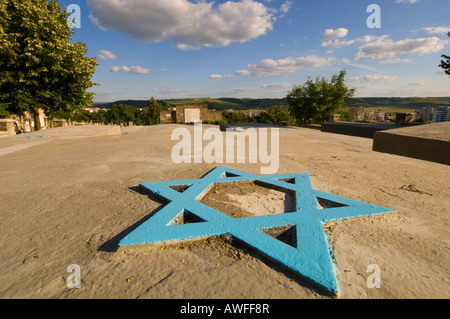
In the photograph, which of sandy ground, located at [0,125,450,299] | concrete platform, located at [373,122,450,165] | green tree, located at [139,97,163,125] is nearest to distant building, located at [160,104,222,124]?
green tree, located at [139,97,163,125]

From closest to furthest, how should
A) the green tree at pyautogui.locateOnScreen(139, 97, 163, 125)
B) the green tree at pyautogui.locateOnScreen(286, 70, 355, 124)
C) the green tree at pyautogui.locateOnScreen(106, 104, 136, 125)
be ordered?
the green tree at pyautogui.locateOnScreen(286, 70, 355, 124)
the green tree at pyautogui.locateOnScreen(139, 97, 163, 125)
the green tree at pyautogui.locateOnScreen(106, 104, 136, 125)

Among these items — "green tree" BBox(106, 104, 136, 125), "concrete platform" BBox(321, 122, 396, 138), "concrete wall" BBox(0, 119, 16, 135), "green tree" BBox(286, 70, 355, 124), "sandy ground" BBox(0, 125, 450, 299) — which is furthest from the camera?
"green tree" BBox(106, 104, 136, 125)

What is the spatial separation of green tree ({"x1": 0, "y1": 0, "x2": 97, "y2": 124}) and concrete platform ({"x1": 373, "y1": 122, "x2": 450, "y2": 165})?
46.7ft

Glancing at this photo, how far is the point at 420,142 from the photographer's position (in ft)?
14.2

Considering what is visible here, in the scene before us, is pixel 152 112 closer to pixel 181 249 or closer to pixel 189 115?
pixel 189 115

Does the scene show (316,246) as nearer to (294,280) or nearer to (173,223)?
(294,280)

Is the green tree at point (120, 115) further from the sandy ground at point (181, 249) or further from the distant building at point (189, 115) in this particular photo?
the sandy ground at point (181, 249)

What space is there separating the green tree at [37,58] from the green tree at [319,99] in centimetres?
1831

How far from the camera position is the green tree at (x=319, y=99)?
2225 cm

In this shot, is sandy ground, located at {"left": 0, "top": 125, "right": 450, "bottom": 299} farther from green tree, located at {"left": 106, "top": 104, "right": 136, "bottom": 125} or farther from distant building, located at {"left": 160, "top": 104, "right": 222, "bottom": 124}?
green tree, located at {"left": 106, "top": 104, "right": 136, "bottom": 125}

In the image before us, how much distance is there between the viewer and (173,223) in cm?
215

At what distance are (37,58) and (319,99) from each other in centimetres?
2150

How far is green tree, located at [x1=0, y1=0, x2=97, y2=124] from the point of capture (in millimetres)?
11039

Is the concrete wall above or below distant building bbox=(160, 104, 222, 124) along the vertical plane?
below
